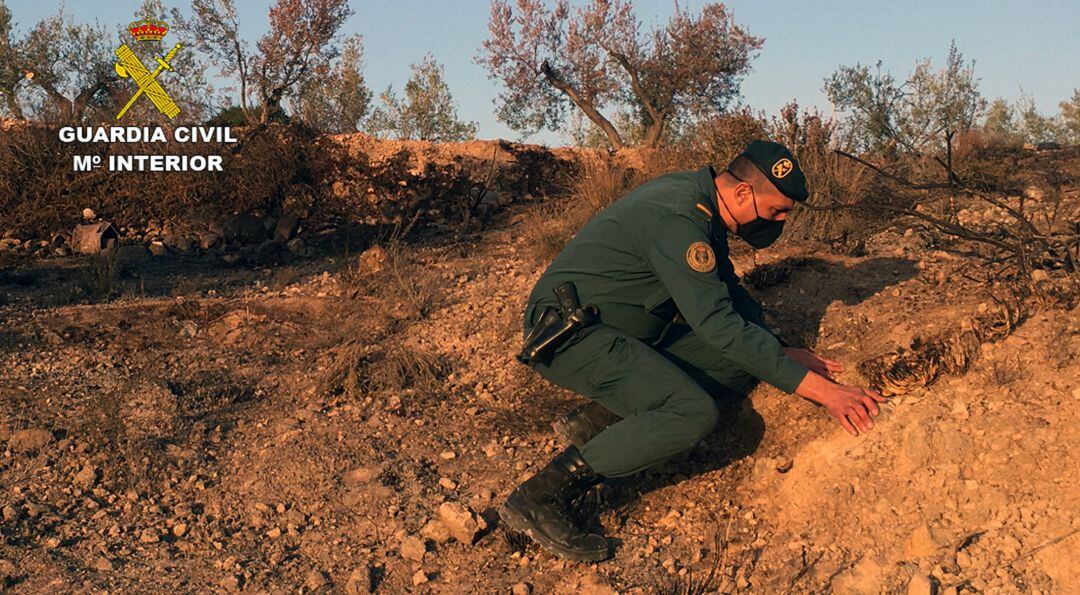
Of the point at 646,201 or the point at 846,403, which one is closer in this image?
the point at 846,403

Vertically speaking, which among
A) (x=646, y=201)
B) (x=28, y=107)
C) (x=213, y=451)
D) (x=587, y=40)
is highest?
(x=587, y=40)

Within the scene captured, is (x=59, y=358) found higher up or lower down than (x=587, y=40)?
lower down

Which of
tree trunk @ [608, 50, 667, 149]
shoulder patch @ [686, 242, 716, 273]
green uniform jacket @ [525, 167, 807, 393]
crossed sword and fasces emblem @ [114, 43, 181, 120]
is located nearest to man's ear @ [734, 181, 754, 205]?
green uniform jacket @ [525, 167, 807, 393]

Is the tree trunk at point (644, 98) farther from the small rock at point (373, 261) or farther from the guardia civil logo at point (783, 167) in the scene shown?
the guardia civil logo at point (783, 167)

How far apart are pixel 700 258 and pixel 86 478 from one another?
3050mm

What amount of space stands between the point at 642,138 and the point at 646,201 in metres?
14.6

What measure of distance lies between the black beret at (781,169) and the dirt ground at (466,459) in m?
0.97

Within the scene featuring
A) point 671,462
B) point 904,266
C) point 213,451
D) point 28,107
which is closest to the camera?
point 671,462

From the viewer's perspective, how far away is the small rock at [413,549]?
400 cm

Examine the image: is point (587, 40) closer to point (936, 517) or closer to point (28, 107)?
point (28, 107)

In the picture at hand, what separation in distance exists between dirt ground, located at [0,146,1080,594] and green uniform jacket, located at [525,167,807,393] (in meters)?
0.62

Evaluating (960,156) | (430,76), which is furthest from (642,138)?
(960,156)

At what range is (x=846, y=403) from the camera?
374cm

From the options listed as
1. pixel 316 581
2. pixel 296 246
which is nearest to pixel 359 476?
pixel 316 581
